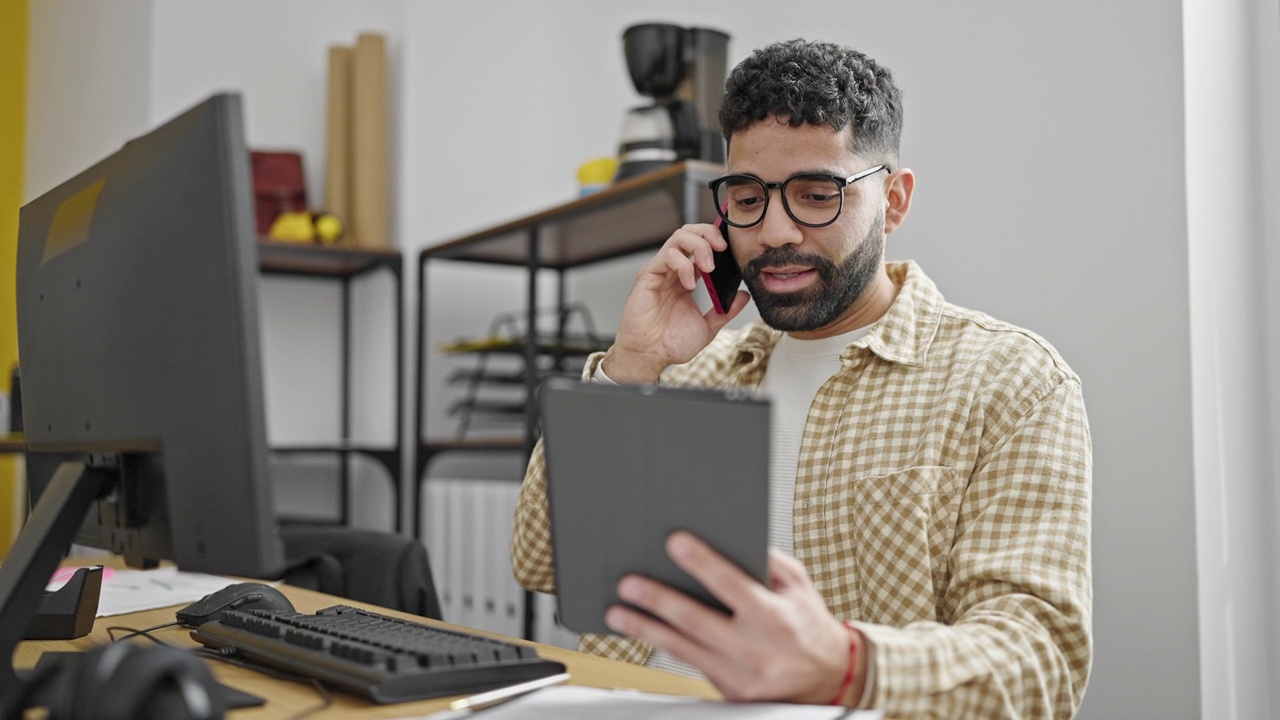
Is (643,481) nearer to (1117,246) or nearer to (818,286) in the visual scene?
(818,286)

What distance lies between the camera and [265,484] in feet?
A: 2.64

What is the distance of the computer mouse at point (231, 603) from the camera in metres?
1.21

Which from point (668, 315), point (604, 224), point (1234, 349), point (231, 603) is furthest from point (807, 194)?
point (604, 224)

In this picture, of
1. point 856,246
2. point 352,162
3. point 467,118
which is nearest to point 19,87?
point 352,162

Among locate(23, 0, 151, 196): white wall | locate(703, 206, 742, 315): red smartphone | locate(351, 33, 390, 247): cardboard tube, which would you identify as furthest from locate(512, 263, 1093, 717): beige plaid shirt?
locate(23, 0, 151, 196): white wall

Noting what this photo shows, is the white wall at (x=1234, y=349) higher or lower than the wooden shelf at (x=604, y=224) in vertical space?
lower

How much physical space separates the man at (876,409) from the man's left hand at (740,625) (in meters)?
0.08

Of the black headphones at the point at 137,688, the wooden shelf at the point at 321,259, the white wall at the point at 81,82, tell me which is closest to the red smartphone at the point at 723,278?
the black headphones at the point at 137,688

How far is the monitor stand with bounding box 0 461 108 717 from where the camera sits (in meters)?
0.93

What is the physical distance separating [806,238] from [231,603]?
2.53 ft

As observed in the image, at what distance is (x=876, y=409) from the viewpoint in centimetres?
139

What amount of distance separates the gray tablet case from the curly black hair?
0.72 m

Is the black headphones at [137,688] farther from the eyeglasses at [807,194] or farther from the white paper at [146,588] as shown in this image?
the eyeglasses at [807,194]

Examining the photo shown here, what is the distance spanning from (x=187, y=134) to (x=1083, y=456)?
0.89m
